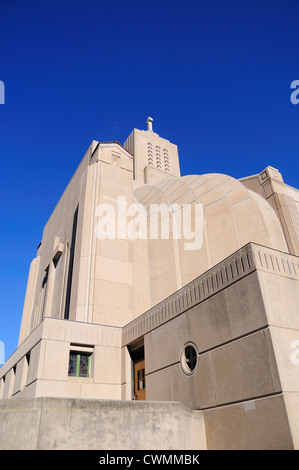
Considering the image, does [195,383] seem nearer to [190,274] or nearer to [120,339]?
[120,339]

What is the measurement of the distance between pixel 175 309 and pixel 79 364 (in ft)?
18.0

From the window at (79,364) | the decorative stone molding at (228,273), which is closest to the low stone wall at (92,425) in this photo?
the decorative stone molding at (228,273)

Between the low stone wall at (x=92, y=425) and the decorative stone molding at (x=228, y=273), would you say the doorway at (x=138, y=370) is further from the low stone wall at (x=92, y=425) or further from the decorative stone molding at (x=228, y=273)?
the low stone wall at (x=92, y=425)

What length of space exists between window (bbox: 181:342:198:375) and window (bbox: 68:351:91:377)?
5.41 meters

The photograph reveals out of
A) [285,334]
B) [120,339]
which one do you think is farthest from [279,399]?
[120,339]

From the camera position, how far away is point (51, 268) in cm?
2647

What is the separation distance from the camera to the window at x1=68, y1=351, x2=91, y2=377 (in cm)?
1469

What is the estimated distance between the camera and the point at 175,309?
502 inches

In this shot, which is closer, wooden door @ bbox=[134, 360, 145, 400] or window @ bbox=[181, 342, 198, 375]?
window @ bbox=[181, 342, 198, 375]

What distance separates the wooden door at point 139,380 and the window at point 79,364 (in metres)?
2.12

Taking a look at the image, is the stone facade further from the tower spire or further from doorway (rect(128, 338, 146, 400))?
the tower spire

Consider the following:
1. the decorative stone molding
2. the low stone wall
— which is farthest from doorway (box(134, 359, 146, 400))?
the low stone wall

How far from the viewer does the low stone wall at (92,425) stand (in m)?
7.18

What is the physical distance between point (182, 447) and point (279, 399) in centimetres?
284
